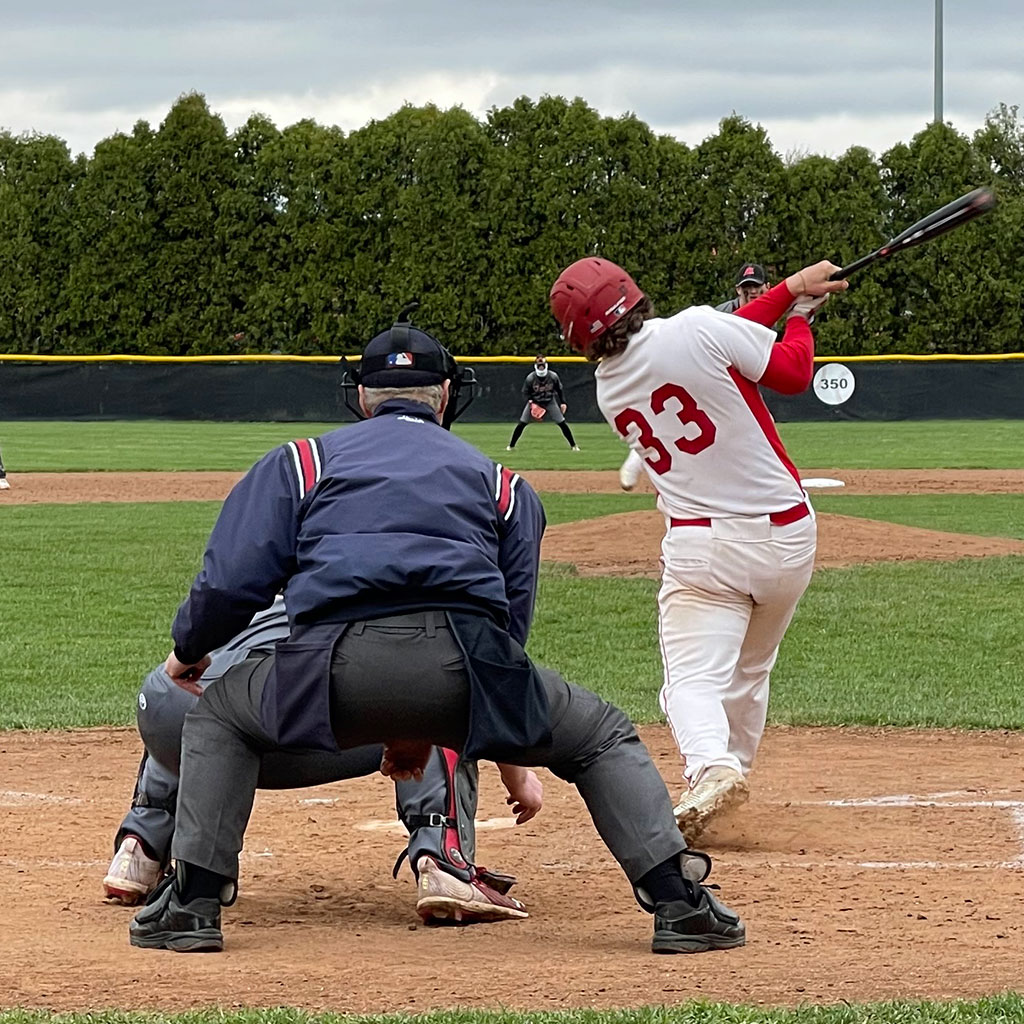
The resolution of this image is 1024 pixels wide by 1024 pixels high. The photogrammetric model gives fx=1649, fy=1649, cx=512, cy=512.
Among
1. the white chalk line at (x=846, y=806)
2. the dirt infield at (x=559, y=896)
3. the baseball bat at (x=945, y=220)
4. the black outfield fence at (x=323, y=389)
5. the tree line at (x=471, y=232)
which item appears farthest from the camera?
the tree line at (x=471, y=232)

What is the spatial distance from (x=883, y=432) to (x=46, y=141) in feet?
79.0

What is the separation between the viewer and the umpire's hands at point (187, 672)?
160 inches

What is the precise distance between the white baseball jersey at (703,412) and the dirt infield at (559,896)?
115 cm

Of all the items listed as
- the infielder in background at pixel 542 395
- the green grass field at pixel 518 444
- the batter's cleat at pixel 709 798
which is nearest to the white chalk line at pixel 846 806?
the batter's cleat at pixel 709 798

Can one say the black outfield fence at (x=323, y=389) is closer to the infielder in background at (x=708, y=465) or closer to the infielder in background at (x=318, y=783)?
the infielder in background at (x=708, y=465)

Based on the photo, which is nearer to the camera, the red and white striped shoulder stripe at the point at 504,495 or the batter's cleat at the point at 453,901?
the red and white striped shoulder stripe at the point at 504,495

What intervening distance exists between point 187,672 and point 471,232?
38131 mm

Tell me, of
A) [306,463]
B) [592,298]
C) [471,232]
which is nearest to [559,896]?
[306,463]

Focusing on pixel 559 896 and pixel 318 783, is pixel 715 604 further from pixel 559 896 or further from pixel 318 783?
pixel 318 783

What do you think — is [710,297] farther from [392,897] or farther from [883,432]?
[392,897]

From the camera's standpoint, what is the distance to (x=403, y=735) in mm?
3844

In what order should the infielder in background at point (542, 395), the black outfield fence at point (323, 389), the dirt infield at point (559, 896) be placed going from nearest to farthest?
the dirt infield at point (559, 896) → the infielder in background at point (542, 395) → the black outfield fence at point (323, 389)

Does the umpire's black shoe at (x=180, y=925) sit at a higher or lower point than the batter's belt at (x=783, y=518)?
lower

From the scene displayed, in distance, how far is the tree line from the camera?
41156 mm
